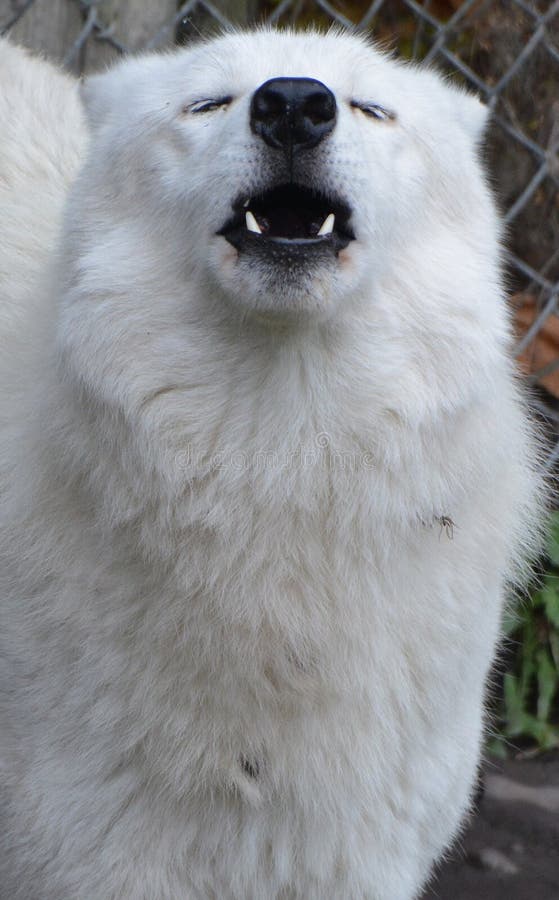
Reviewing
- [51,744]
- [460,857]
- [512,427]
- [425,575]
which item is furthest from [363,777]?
[460,857]

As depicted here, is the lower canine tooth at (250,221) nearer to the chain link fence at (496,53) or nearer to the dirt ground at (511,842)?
the chain link fence at (496,53)

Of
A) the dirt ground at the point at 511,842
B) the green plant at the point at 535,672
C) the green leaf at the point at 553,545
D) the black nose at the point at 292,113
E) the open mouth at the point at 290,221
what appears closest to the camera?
the black nose at the point at 292,113

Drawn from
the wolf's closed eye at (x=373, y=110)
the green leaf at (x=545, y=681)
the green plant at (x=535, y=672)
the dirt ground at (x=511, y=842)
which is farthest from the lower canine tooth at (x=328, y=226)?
the green leaf at (x=545, y=681)

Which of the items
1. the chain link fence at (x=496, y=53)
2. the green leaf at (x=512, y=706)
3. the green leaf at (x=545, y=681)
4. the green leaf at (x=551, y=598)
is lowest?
the green leaf at (x=512, y=706)

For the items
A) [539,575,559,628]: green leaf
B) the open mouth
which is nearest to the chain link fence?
[539,575,559,628]: green leaf

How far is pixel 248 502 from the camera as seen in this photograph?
8.39ft

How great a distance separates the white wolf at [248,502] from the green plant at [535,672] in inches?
73.2

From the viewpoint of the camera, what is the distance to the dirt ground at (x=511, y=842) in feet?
13.2

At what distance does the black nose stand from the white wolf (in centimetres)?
3

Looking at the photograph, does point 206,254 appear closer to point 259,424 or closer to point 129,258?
point 129,258

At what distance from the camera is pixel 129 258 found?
266 cm

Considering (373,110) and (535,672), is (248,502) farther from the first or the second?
(535,672)

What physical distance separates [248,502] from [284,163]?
728 millimetres

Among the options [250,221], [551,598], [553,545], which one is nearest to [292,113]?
[250,221]
